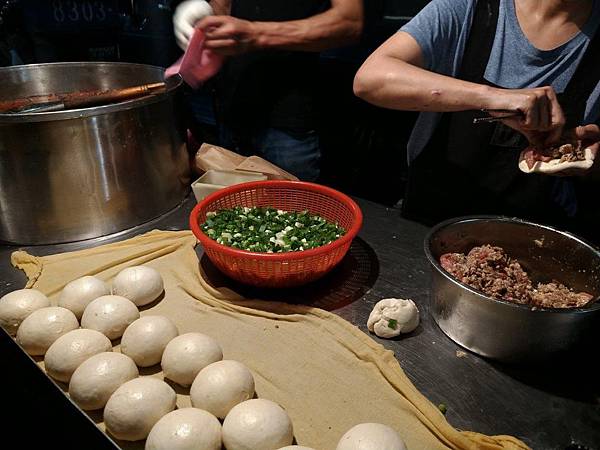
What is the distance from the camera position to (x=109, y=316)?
1.33 m

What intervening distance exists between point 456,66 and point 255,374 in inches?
54.9

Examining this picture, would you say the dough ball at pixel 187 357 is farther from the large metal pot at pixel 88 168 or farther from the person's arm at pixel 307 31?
the person's arm at pixel 307 31

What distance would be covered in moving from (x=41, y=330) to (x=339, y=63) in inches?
116

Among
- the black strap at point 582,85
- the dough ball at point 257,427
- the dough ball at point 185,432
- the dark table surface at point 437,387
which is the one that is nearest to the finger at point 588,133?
the black strap at point 582,85

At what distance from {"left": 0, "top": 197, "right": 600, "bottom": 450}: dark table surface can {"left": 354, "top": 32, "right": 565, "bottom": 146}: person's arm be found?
640 millimetres

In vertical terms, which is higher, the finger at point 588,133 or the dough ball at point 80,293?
the finger at point 588,133

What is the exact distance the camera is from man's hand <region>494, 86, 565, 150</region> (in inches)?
58.2

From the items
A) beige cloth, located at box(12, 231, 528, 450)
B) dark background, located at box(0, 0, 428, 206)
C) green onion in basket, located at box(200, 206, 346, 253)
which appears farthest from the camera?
dark background, located at box(0, 0, 428, 206)

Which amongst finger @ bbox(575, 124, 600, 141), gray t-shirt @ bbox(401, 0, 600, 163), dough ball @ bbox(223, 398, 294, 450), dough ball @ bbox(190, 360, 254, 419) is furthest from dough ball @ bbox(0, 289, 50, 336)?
finger @ bbox(575, 124, 600, 141)

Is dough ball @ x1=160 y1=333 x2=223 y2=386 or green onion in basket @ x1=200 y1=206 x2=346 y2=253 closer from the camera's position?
dough ball @ x1=160 y1=333 x2=223 y2=386

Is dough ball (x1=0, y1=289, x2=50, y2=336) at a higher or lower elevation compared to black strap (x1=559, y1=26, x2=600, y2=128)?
lower

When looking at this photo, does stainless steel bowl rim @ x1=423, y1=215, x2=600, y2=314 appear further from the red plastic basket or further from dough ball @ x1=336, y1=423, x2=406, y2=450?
→ dough ball @ x1=336, y1=423, x2=406, y2=450

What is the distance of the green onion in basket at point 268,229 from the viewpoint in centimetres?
155

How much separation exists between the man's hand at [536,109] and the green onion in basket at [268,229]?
71cm
